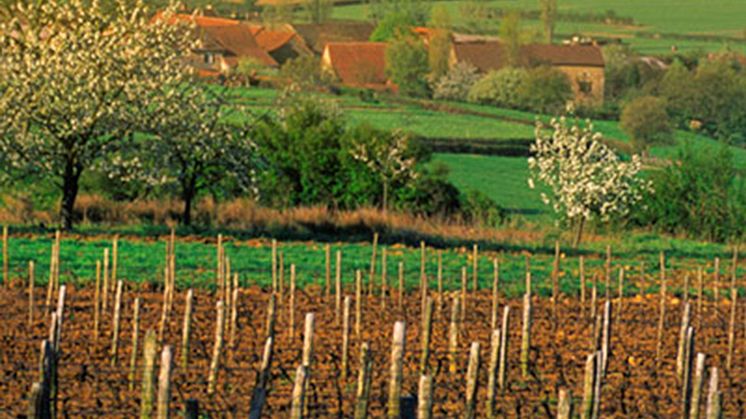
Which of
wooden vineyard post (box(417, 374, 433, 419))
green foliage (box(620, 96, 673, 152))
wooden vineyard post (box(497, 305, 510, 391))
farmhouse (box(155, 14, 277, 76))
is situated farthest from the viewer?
farmhouse (box(155, 14, 277, 76))

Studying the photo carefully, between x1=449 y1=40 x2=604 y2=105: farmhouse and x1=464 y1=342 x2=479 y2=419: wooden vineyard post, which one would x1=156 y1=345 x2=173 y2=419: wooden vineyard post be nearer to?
x1=464 y1=342 x2=479 y2=419: wooden vineyard post

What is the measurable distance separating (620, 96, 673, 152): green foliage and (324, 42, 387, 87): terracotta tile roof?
99.0ft

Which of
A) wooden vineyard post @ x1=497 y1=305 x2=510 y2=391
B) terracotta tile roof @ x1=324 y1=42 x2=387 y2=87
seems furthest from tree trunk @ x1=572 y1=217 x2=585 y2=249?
terracotta tile roof @ x1=324 y1=42 x2=387 y2=87

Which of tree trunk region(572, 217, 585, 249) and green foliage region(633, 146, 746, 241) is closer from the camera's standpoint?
tree trunk region(572, 217, 585, 249)

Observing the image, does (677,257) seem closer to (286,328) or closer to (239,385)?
(286,328)

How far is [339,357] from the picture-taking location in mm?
20969

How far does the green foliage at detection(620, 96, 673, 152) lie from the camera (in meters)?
88.1

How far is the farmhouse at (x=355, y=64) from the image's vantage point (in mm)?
118938

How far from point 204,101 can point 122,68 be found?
309 centimetres

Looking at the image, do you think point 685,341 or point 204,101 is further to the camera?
point 204,101

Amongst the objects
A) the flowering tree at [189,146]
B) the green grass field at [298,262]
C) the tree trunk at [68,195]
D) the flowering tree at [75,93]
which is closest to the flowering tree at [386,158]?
the flowering tree at [189,146]

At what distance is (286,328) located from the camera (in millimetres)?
24031

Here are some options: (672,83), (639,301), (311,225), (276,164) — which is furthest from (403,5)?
(639,301)

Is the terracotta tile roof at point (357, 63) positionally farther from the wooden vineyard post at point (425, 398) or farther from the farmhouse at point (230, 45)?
the wooden vineyard post at point (425, 398)
